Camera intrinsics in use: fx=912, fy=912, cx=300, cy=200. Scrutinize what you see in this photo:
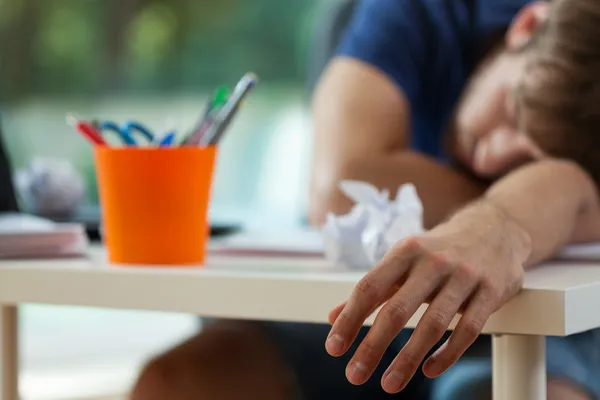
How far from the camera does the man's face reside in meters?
1.16

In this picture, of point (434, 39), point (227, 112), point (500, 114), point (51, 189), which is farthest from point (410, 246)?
point (434, 39)

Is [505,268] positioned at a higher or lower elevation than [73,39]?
higher

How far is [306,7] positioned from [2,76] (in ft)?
4.08

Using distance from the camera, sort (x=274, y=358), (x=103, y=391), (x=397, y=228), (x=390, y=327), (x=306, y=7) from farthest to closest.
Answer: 1. (x=306, y=7)
2. (x=103, y=391)
3. (x=274, y=358)
4. (x=397, y=228)
5. (x=390, y=327)

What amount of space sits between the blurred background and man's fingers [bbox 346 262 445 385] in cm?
226

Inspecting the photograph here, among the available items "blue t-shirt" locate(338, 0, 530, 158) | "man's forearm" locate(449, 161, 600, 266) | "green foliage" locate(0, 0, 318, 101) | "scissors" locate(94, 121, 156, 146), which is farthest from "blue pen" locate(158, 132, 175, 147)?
"green foliage" locate(0, 0, 318, 101)

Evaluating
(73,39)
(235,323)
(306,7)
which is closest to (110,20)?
(73,39)

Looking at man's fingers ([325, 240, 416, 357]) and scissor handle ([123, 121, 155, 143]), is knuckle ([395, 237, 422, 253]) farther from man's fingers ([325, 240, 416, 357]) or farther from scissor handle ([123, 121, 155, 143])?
scissor handle ([123, 121, 155, 143])

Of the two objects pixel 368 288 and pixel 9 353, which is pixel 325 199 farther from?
pixel 368 288

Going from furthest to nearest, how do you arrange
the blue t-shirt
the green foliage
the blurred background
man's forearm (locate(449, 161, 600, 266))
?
the green foliage, the blurred background, the blue t-shirt, man's forearm (locate(449, 161, 600, 266))

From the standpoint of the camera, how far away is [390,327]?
533 mm

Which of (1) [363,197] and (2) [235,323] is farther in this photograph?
(2) [235,323]

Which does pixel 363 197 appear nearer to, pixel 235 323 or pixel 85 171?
pixel 235 323

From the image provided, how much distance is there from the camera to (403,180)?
123cm
